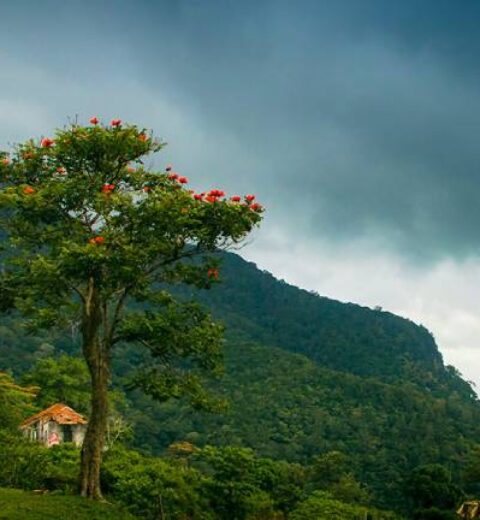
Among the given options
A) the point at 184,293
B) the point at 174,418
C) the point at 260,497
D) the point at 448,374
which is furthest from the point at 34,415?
the point at 448,374

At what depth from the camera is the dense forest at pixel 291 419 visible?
22344 mm

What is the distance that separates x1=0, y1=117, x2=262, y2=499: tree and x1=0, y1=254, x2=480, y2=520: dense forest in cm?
82

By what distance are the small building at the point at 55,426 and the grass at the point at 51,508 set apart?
84.4ft

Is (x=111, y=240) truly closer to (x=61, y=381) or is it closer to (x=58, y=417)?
(x=58, y=417)

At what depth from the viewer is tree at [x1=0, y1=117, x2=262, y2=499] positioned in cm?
1642

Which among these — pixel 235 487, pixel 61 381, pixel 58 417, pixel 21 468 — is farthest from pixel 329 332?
pixel 21 468

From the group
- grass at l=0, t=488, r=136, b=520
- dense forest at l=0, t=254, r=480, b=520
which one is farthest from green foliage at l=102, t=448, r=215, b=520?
grass at l=0, t=488, r=136, b=520

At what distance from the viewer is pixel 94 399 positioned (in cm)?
1736

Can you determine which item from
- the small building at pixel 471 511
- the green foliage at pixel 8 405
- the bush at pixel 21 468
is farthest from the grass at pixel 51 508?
the small building at pixel 471 511

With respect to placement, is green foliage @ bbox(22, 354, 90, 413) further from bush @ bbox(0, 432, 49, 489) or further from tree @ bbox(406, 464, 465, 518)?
bush @ bbox(0, 432, 49, 489)

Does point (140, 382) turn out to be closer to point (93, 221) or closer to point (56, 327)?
point (56, 327)

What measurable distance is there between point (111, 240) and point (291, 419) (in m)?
85.1

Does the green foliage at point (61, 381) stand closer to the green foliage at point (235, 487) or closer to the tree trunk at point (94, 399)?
the green foliage at point (235, 487)

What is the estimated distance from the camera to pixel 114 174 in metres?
18.3
